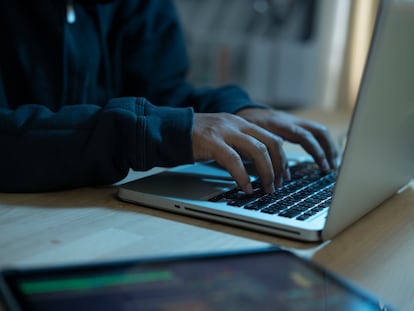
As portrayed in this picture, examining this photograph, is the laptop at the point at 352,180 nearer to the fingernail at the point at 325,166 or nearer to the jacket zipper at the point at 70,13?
the fingernail at the point at 325,166

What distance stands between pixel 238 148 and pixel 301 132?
225 mm

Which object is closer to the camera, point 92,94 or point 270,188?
point 270,188

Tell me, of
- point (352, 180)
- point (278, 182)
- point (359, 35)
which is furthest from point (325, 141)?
point (359, 35)

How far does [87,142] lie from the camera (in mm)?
739

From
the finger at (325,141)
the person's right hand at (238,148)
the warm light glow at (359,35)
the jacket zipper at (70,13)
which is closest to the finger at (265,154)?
the person's right hand at (238,148)

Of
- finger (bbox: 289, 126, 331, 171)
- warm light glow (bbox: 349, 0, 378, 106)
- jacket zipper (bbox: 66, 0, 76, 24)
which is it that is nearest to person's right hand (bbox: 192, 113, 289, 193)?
finger (bbox: 289, 126, 331, 171)

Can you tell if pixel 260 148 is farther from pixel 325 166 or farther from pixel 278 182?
pixel 325 166

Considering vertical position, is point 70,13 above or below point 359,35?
above

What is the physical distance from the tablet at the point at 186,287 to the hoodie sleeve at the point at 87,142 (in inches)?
10.0

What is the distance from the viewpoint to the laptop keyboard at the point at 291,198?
656mm

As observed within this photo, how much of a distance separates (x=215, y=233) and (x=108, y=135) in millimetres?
210

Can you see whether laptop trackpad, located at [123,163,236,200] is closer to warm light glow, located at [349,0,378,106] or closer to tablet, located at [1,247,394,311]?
tablet, located at [1,247,394,311]

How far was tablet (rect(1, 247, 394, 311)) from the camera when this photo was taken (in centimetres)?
41

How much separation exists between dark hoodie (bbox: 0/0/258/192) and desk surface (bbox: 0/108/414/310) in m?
0.05
